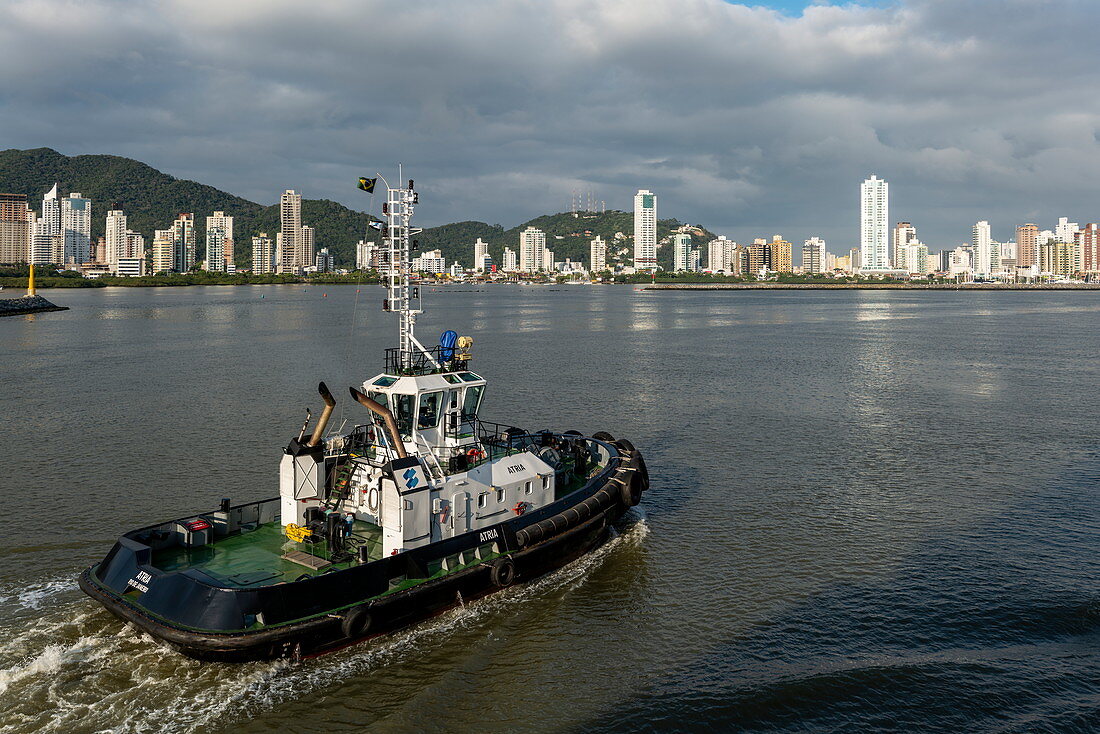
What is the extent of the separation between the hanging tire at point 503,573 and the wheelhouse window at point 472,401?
3015mm

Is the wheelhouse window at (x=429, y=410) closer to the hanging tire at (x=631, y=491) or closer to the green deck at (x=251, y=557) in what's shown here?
the green deck at (x=251, y=557)

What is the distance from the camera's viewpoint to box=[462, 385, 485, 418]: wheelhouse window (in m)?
14.9

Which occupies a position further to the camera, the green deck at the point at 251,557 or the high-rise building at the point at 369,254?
the high-rise building at the point at 369,254

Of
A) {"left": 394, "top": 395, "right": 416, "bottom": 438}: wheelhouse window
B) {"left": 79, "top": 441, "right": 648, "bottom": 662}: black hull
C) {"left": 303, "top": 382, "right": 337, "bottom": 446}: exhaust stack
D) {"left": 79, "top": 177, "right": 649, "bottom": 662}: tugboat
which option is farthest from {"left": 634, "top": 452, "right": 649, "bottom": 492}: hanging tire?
{"left": 303, "top": 382, "right": 337, "bottom": 446}: exhaust stack

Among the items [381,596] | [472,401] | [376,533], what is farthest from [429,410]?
[381,596]

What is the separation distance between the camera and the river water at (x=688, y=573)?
10828mm

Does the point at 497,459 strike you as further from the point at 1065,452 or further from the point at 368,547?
the point at 1065,452

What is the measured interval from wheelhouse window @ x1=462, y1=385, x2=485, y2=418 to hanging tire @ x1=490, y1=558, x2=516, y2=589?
3.01 metres

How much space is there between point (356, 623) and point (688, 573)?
22.8 ft

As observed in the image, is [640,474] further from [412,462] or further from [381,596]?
[381,596]

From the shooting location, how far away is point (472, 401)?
15.1 metres

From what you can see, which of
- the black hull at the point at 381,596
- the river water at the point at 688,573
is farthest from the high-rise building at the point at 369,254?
the river water at the point at 688,573

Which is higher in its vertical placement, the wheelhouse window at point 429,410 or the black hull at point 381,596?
the wheelhouse window at point 429,410

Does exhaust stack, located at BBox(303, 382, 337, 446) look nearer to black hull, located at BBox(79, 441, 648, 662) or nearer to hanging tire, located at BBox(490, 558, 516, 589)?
black hull, located at BBox(79, 441, 648, 662)
